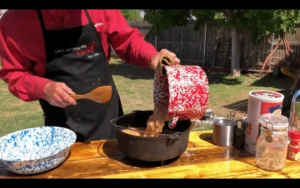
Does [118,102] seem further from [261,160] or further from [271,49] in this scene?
[271,49]

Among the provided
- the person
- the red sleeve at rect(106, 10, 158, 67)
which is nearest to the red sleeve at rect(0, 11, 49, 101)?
the person

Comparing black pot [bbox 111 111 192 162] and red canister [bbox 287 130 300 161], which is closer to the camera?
black pot [bbox 111 111 192 162]

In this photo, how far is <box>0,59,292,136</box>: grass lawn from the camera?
3.75 m

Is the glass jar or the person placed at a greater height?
the person

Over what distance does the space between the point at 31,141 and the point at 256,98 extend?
2.54 feet

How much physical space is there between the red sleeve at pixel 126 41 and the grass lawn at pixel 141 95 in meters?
2.32

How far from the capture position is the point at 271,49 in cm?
739

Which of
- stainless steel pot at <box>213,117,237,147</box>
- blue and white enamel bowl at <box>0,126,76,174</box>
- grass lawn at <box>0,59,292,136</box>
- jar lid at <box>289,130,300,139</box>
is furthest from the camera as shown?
grass lawn at <box>0,59,292,136</box>

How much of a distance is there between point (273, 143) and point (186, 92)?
0.32 metres

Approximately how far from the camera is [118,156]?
3.42 feet

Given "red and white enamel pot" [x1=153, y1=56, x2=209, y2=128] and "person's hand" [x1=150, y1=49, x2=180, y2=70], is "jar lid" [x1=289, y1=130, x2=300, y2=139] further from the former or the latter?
"person's hand" [x1=150, y1=49, x2=180, y2=70]

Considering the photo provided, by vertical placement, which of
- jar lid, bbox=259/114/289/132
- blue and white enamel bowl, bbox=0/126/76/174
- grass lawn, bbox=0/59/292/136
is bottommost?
grass lawn, bbox=0/59/292/136

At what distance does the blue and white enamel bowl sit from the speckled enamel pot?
0.35 m
